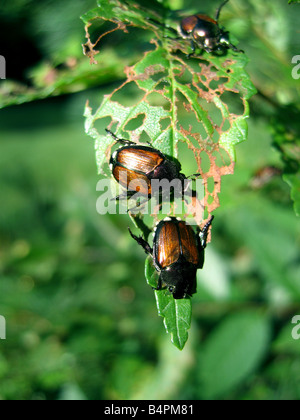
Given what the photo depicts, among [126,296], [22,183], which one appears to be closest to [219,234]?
[126,296]

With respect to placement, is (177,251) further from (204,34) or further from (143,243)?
(204,34)

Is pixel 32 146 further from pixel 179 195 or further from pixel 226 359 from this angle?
pixel 179 195

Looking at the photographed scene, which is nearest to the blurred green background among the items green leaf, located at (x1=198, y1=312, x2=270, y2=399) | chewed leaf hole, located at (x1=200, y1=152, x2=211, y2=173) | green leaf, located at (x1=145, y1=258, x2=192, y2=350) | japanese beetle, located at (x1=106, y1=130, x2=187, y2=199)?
green leaf, located at (x1=198, y1=312, x2=270, y2=399)

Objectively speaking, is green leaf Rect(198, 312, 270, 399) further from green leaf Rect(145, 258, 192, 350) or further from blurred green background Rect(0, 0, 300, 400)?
green leaf Rect(145, 258, 192, 350)

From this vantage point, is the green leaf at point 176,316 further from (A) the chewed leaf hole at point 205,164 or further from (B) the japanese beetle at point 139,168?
(A) the chewed leaf hole at point 205,164

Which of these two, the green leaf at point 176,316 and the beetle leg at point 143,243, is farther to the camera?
the beetle leg at point 143,243

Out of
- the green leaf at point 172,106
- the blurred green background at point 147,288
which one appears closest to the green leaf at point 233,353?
the blurred green background at point 147,288
